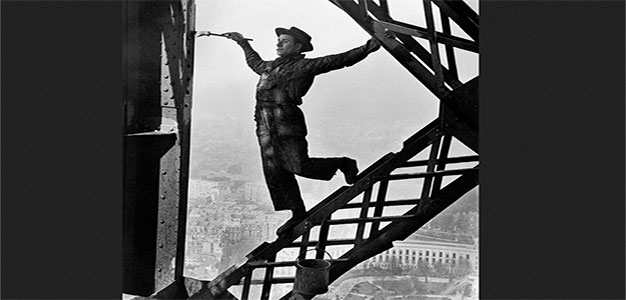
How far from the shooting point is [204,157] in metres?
3.97

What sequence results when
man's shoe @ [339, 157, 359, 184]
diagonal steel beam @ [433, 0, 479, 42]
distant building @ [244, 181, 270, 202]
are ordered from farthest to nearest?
distant building @ [244, 181, 270, 202] < man's shoe @ [339, 157, 359, 184] < diagonal steel beam @ [433, 0, 479, 42]

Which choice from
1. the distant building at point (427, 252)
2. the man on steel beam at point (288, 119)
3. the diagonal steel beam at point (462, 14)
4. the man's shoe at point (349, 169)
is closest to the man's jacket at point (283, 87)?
the man on steel beam at point (288, 119)

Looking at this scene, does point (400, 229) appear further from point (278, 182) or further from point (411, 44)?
point (411, 44)

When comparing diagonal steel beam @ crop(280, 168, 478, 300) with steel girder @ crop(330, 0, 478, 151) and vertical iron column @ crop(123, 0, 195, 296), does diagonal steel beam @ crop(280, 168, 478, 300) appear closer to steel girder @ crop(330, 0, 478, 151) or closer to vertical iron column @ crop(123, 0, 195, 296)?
steel girder @ crop(330, 0, 478, 151)

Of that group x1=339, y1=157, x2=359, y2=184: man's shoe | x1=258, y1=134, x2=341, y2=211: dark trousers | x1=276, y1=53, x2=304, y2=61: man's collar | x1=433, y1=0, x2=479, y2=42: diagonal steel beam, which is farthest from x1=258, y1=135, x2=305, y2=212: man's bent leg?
x1=433, y1=0, x2=479, y2=42: diagonal steel beam

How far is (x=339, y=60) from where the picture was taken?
3.77 metres

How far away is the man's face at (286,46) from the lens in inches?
150

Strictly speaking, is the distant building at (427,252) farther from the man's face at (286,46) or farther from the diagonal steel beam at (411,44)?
the man's face at (286,46)

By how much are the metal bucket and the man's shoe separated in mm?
381

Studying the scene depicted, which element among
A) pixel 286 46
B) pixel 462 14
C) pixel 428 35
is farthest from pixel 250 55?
pixel 462 14

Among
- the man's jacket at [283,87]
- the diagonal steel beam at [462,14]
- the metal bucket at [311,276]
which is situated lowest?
the metal bucket at [311,276]

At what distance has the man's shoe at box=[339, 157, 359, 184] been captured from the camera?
380 cm

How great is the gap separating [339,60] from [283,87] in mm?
291

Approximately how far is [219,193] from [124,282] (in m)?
0.65
